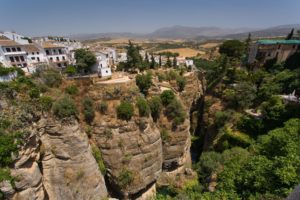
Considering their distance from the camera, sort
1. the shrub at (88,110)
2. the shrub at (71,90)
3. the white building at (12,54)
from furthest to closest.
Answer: the white building at (12,54)
the shrub at (71,90)
the shrub at (88,110)

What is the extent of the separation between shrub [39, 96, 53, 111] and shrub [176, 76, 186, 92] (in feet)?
86.4

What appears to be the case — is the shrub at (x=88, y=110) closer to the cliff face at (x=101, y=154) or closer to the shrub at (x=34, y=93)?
the cliff face at (x=101, y=154)

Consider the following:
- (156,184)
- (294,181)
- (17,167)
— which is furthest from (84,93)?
(294,181)

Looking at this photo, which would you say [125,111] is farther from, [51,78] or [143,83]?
[51,78]

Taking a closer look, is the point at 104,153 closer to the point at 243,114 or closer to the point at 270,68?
the point at 243,114

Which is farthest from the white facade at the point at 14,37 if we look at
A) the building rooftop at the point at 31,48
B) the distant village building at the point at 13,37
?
the building rooftop at the point at 31,48

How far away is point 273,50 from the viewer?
1852 inches

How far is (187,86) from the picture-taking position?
43.5 meters

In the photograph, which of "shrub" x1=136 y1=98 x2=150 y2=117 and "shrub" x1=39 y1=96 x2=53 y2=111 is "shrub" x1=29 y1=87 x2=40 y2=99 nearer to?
"shrub" x1=39 y1=96 x2=53 y2=111

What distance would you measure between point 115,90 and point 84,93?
17.1 ft

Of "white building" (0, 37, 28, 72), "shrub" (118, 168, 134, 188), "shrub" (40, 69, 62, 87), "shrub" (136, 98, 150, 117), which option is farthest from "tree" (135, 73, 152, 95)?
"white building" (0, 37, 28, 72)

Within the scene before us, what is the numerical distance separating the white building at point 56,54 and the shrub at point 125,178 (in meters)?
30.4

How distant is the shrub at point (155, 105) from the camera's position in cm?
3169

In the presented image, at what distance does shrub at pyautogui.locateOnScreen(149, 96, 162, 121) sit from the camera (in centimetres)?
3169
